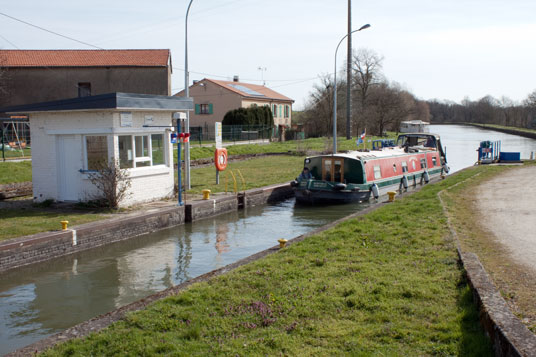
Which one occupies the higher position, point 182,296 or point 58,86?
point 58,86

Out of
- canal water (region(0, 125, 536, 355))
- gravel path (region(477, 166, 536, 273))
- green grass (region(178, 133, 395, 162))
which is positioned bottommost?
canal water (region(0, 125, 536, 355))

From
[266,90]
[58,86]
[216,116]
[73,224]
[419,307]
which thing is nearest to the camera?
[419,307]

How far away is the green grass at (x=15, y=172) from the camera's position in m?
18.8

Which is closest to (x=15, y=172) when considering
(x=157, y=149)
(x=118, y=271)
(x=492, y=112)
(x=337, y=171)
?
(x=157, y=149)

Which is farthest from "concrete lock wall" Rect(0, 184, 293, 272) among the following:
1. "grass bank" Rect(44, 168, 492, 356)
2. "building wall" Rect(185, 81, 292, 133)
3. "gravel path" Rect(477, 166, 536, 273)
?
"building wall" Rect(185, 81, 292, 133)

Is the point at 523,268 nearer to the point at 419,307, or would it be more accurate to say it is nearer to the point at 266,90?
the point at 419,307

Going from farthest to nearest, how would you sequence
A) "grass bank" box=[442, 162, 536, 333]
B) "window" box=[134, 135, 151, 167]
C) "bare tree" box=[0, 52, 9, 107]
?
"bare tree" box=[0, 52, 9, 107], "window" box=[134, 135, 151, 167], "grass bank" box=[442, 162, 536, 333]

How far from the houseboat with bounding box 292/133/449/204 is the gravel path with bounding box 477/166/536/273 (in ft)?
12.2

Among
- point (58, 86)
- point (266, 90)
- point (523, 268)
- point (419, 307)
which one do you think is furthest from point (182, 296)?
point (266, 90)

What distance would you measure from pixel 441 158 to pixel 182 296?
24660mm

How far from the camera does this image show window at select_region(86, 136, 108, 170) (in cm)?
1429

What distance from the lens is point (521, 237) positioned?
982cm

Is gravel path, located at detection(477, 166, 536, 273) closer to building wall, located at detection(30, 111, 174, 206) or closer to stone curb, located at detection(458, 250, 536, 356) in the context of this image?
stone curb, located at detection(458, 250, 536, 356)

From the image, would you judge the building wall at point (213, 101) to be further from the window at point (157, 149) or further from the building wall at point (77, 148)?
A: the building wall at point (77, 148)
